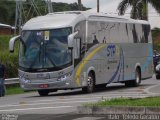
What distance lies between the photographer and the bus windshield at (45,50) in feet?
89.0

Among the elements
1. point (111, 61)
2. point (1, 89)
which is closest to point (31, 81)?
point (1, 89)

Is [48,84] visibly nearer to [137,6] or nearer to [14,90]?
[14,90]

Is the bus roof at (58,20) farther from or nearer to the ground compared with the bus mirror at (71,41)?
farther from the ground

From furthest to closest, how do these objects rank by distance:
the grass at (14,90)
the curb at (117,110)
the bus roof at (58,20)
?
the grass at (14,90) → the bus roof at (58,20) → the curb at (117,110)

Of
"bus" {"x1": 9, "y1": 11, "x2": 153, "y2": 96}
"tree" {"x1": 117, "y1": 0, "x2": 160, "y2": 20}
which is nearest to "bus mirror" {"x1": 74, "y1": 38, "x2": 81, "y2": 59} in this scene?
"bus" {"x1": 9, "y1": 11, "x2": 153, "y2": 96}

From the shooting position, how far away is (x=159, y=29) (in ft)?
259

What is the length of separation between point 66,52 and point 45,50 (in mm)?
1006

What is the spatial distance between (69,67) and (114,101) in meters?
9.56

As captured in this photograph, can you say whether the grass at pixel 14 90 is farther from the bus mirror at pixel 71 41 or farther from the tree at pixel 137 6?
the tree at pixel 137 6

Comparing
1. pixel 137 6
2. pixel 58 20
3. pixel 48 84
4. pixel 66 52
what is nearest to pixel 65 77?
pixel 48 84

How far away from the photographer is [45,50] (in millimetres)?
27391

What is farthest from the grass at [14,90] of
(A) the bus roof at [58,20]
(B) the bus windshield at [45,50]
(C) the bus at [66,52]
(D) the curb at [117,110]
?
(D) the curb at [117,110]

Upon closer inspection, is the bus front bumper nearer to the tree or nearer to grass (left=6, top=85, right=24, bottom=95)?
grass (left=6, top=85, right=24, bottom=95)

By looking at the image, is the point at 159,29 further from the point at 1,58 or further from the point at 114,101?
the point at 114,101
